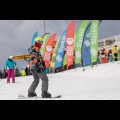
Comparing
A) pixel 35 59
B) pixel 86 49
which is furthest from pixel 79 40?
pixel 35 59

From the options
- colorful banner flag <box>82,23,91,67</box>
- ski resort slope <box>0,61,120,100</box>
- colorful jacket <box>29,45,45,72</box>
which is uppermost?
colorful banner flag <box>82,23,91,67</box>

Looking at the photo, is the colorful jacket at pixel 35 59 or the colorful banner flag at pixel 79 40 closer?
the colorful jacket at pixel 35 59

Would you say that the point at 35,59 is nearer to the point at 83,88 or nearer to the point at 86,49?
the point at 83,88

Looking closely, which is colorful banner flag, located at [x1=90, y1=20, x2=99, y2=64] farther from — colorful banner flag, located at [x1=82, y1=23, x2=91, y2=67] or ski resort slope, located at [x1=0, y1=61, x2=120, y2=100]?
ski resort slope, located at [x1=0, y1=61, x2=120, y2=100]

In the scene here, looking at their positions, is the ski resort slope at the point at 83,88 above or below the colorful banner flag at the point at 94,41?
below

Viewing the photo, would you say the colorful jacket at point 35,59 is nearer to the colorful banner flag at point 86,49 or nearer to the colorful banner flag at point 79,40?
the colorful banner flag at point 86,49

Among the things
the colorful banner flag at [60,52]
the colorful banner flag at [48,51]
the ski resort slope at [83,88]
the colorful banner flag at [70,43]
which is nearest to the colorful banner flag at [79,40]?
the colorful banner flag at [70,43]

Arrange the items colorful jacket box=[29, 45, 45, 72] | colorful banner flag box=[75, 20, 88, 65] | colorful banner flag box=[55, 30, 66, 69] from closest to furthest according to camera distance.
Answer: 1. colorful jacket box=[29, 45, 45, 72]
2. colorful banner flag box=[75, 20, 88, 65]
3. colorful banner flag box=[55, 30, 66, 69]

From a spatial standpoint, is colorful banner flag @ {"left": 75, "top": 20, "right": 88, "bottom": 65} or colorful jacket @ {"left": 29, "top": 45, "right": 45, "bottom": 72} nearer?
colorful jacket @ {"left": 29, "top": 45, "right": 45, "bottom": 72}

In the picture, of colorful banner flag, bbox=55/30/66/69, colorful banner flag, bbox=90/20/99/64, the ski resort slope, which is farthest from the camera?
colorful banner flag, bbox=55/30/66/69

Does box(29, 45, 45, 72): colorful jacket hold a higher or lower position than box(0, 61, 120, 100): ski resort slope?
higher

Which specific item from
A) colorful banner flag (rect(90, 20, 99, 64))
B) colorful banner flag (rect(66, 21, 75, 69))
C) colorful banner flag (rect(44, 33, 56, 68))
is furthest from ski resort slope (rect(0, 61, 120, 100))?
colorful banner flag (rect(44, 33, 56, 68))
